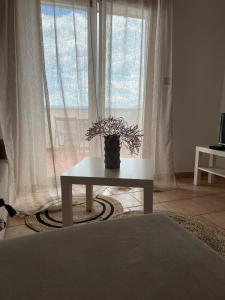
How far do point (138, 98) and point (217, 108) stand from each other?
1302mm

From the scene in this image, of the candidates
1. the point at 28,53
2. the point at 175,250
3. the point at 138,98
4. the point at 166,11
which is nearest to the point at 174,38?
the point at 166,11

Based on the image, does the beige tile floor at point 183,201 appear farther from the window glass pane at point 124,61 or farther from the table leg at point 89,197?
the window glass pane at point 124,61

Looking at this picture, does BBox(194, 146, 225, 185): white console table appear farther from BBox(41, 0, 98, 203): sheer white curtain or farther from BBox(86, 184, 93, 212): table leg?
BBox(86, 184, 93, 212): table leg

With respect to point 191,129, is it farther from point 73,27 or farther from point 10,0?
point 10,0

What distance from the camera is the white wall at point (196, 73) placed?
2.88m

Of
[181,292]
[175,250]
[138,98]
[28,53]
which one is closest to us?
[181,292]

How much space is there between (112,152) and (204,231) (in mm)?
940

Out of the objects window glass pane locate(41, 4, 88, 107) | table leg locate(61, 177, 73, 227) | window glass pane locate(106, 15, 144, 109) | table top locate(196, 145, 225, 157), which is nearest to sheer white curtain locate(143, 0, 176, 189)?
window glass pane locate(106, 15, 144, 109)

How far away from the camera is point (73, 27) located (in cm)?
229

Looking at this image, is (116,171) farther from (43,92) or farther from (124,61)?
(124,61)

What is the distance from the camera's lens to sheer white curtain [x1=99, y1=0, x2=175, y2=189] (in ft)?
8.11

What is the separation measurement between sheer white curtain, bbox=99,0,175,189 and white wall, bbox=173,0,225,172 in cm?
35

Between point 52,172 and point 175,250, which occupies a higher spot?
point 175,250

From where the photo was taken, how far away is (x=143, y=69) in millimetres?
2648
